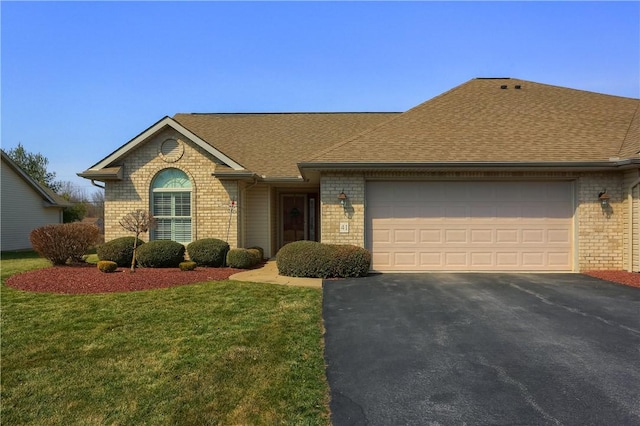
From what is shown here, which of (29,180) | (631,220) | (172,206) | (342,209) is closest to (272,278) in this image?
(342,209)

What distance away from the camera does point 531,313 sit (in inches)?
263

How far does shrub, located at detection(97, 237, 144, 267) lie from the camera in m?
12.3

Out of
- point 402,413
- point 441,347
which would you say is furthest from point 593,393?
point 402,413

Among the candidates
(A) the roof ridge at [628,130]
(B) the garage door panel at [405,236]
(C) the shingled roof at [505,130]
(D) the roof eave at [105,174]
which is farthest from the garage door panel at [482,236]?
(D) the roof eave at [105,174]

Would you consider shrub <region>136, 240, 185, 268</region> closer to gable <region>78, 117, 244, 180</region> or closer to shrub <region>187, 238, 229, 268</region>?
shrub <region>187, 238, 229, 268</region>

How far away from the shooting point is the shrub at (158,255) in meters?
12.1

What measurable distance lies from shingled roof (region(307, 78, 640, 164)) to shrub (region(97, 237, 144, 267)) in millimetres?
6866

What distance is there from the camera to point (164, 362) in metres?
4.52

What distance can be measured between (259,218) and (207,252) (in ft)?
10.2

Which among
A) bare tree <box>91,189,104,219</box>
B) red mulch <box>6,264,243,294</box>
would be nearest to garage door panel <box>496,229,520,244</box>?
red mulch <box>6,264,243,294</box>

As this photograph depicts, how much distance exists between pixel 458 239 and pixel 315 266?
4.38 meters

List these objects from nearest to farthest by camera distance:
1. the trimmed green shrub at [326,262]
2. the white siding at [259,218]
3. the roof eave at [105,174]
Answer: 1. the trimmed green shrub at [326,262]
2. the roof eave at [105,174]
3. the white siding at [259,218]

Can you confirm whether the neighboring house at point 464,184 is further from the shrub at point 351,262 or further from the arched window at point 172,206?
the shrub at point 351,262

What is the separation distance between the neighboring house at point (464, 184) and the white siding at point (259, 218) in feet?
5.14
